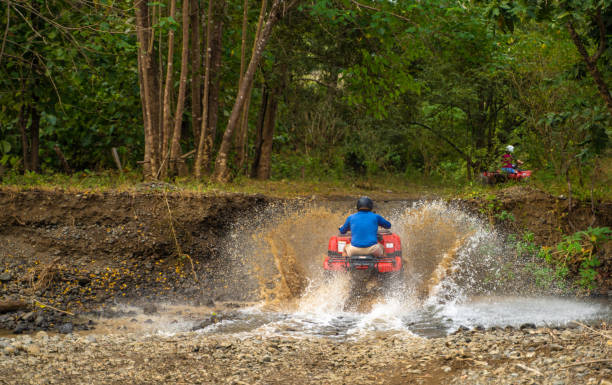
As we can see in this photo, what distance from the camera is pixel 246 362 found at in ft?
20.8

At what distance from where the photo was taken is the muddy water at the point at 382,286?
871cm

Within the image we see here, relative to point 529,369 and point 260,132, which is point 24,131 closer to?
point 260,132

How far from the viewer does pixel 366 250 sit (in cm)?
962

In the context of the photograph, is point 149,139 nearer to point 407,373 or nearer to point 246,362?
point 246,362

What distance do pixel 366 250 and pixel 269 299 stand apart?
2.05 metres

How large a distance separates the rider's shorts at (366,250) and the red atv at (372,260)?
0.26 feet

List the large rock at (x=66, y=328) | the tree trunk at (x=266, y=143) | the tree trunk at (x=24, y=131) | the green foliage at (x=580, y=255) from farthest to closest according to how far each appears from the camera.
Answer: the tree trunk at (x=266, y=143) → the tree trunk at (x=24, y=131) → the green foliage at (x=580, y=255) → the large rock at (x=66, y=328)

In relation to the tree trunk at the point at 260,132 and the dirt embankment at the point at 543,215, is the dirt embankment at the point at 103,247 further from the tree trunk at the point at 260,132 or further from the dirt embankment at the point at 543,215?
the tree trunk at the point at 260,132

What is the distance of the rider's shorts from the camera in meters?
9.62

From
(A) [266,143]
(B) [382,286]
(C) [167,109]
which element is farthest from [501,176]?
(C) [167,109]

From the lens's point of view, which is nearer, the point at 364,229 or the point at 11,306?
the point at 11,306

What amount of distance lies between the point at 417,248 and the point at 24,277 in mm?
8266

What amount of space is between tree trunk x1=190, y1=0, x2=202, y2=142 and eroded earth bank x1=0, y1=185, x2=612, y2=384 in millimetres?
3994

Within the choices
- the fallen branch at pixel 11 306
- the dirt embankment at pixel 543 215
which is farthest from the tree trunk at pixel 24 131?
the dirt embankment at pixel 543 215
